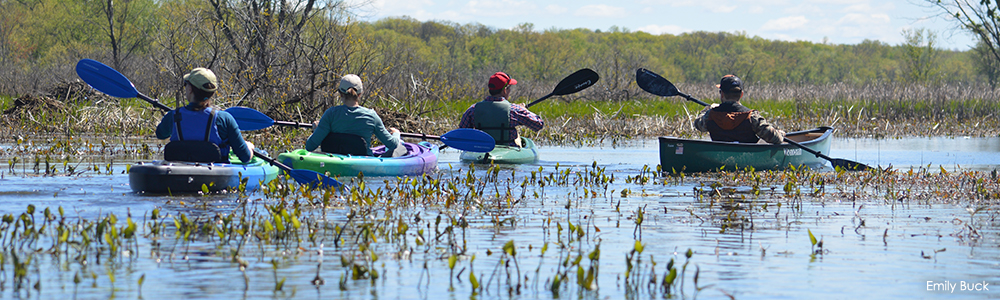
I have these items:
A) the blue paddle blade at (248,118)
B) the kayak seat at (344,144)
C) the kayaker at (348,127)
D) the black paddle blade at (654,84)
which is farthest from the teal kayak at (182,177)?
the black paddle blade at (654,84)

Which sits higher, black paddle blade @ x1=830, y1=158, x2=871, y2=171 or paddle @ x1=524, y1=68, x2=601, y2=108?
paddle @ x1=524, y1=68, x2=601, y2=108

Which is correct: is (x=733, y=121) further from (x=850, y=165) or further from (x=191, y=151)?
(x=191, y=151)

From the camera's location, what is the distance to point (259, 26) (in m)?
15.8

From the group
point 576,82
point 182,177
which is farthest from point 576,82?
point 182,177

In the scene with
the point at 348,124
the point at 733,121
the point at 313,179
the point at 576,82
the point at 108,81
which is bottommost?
the point at 313,179

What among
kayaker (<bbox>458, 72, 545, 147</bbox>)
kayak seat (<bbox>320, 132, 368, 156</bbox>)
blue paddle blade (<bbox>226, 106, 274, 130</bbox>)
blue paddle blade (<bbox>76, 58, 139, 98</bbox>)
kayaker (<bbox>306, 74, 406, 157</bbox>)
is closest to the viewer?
blue paddle blade (<bbox>76, 58, 139, 98</bbox>)

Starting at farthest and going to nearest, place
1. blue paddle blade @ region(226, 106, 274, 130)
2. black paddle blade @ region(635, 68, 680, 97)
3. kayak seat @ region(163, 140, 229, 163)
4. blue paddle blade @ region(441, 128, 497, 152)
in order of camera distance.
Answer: black paddle blade @ region(635, 68, 680, 97) < blue paddle blade @ region(441, 128, 497, 152) < blue paddle blade @ region(226, 106, 274, 130) < kayak seat @ region(163, 140, 229, 163)

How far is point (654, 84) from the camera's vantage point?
12656 mm

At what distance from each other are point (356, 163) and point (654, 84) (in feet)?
16.2

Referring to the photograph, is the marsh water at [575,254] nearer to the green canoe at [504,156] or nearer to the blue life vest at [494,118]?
the green canoe at [504,156]

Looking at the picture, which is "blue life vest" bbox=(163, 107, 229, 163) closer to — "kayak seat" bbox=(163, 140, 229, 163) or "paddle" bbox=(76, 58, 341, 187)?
"kayak seat" bbox=(163, 140, 229, 163)

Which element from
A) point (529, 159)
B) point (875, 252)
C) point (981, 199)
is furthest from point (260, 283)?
point (529, 159)

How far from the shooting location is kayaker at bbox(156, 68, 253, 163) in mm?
7297

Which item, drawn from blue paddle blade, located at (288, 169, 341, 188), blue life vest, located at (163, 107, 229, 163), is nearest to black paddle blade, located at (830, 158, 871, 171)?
blue paddle blade, located at (288, 169, 341, 188)
